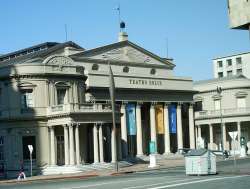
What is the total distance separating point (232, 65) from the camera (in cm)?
13912

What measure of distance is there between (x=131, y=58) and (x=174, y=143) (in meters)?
14.0

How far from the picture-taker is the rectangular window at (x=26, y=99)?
194 ft

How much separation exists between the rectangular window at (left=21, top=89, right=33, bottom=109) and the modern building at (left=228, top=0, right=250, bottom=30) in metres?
52.3

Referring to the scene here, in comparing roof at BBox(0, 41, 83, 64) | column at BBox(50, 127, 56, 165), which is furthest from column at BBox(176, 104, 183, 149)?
column at BBox(50, 127, 56, 165)

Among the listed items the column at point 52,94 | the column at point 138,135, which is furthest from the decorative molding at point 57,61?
the column at point 138,135

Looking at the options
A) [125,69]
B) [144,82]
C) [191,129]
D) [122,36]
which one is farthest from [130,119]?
[122,36]

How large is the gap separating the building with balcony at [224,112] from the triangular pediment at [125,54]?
34.9 ft

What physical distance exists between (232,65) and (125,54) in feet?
203

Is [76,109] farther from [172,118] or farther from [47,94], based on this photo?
[172,118]

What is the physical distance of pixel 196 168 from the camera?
119 ft

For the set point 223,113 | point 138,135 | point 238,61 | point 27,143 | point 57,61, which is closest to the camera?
point 27,143

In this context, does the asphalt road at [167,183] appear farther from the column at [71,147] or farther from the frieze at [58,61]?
the frieze at [58,61]

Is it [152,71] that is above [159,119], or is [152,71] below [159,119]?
above

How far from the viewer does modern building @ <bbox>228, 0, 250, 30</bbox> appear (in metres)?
7.89
